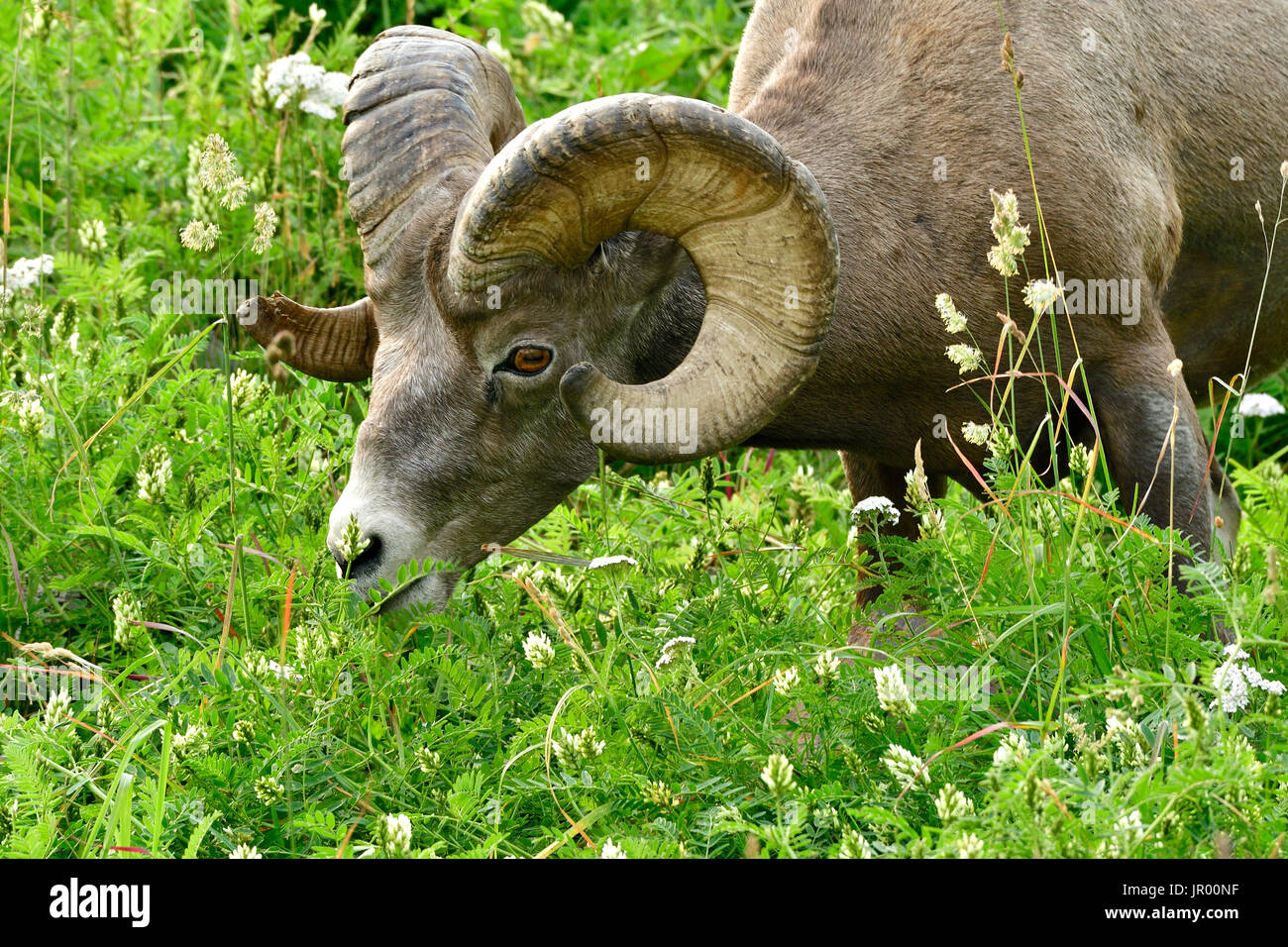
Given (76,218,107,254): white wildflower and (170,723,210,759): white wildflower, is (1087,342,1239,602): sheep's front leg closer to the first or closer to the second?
(170,723,210,759): white wildflower

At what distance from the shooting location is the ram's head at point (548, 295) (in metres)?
3.82

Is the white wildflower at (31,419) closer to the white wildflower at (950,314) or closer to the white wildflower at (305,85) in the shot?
the white wildflower at (305,85)

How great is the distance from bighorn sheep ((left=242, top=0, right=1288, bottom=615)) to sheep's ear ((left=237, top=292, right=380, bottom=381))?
1cm

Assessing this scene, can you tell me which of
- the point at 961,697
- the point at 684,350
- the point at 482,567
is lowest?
the point at 482,567

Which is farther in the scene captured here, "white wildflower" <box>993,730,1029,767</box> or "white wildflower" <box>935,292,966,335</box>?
"white wildflower" <box>935,292,966,335</box>

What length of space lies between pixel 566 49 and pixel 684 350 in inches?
172

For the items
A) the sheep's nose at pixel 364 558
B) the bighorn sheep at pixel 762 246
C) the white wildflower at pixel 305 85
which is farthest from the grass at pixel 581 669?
the white wildflower at pixel 305 85

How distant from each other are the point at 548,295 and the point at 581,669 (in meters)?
1.08

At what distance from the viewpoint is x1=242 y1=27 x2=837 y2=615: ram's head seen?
150 inches

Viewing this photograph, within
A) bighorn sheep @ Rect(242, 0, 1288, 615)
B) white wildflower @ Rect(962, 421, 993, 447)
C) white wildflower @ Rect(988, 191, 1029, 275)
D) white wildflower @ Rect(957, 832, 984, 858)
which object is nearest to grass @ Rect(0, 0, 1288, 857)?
white wildflower @ Rect(957, 832, 984, 858)

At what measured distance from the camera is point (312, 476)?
16.4ft
